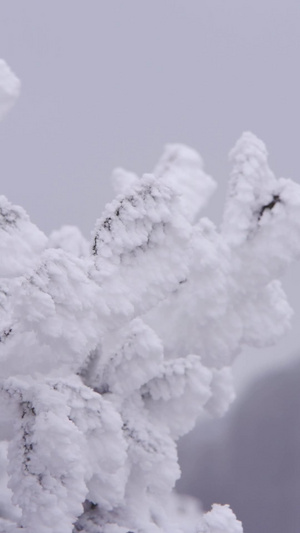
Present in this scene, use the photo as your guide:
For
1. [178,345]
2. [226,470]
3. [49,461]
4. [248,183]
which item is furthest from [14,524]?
[226,470]

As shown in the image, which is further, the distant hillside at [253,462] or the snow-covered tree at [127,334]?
the distant hillside at [253,462]

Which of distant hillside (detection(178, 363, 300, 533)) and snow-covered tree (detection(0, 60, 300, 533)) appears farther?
distant hillside (detection(178, 363, 300, 533))

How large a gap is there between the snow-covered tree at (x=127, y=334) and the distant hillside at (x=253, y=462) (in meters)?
4.63

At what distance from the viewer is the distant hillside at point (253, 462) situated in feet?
27.9

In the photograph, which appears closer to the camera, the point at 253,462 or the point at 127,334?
the point at 127,334

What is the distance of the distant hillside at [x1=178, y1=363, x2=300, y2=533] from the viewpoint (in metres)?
8.50

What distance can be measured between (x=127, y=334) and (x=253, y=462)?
21.3 ft

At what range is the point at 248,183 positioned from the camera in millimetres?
3406

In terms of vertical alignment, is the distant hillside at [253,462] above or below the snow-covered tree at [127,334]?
above

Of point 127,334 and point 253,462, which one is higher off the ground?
point 253,462

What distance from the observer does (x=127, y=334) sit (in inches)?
131

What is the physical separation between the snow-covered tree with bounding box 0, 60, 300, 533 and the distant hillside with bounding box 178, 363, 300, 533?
15.2 feet

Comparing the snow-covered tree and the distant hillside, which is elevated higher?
the distant hillside

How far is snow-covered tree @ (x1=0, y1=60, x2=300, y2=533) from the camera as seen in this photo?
8.45ft
